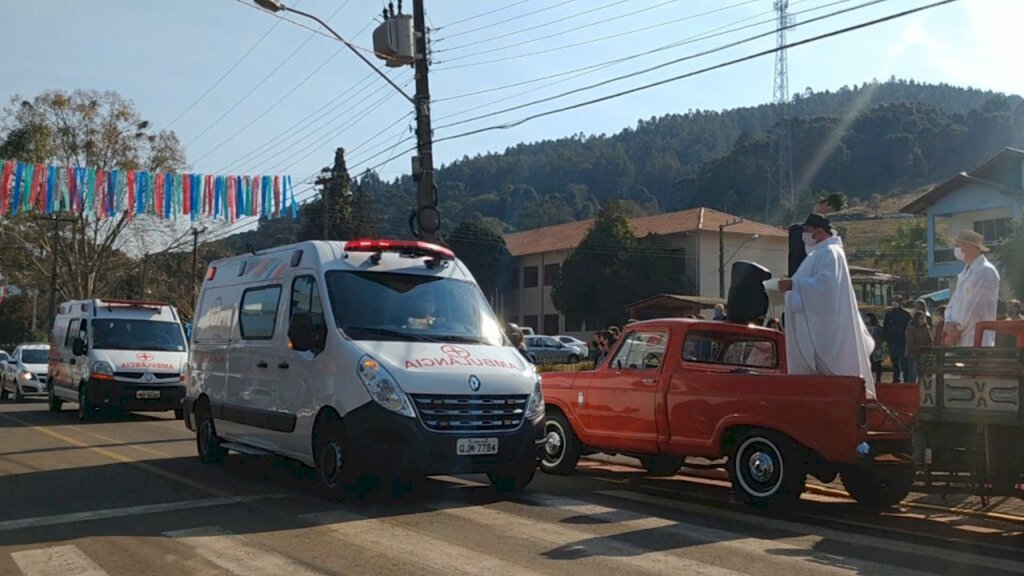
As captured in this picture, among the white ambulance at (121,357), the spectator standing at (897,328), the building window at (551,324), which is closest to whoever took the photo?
the white ambulance at (121,357)

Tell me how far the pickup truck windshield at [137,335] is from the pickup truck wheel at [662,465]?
38.9 ft

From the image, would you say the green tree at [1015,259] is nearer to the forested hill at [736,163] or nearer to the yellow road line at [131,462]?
the yellow road line at [131,462]

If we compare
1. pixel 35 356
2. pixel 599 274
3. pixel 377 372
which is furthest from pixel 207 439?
pixel 599 274

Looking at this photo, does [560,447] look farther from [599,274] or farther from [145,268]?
[599,274]

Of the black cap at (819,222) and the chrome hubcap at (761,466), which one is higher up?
the black cap at (819,222)

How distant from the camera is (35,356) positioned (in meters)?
27.0

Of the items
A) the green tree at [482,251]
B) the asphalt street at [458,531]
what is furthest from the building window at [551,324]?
the asphalt street at [458,531]

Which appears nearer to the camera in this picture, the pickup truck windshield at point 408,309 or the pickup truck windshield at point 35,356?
the pickup truck windshield at point 408,309

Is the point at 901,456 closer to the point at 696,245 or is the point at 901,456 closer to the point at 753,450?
the point at 753,450

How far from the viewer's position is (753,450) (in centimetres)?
901

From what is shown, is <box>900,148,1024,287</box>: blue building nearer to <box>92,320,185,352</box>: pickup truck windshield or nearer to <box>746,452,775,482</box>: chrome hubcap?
<box>92,320,185,352</box>: pickup truck windshield

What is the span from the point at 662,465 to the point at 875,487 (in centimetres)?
283

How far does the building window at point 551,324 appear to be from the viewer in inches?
2751

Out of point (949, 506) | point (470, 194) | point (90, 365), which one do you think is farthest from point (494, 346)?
point (470, 194)
